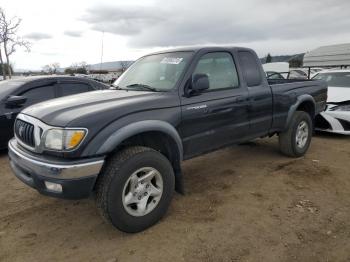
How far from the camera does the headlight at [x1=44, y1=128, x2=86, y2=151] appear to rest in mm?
2832

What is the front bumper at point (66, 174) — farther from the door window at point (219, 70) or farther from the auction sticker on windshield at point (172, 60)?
the door window at point (219, 70)

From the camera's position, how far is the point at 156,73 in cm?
407

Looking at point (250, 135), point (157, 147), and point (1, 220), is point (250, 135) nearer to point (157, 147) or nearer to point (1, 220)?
point (157, 147)

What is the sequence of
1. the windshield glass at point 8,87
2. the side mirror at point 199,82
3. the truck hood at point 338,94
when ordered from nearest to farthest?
1. the side mirror at point 199,82
2. the windshield glass at point 8,87
3. the truck hood at point 338,94

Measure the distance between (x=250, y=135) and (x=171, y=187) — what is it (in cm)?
173

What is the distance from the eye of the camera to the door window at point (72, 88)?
675cm

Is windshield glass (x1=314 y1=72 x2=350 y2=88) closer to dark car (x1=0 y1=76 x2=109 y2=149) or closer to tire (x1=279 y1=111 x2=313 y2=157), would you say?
tire (x1=279 y1=111 x2=313 y2=157)

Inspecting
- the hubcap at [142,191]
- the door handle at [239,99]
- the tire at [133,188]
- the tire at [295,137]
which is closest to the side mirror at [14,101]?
the tire at [133,188]

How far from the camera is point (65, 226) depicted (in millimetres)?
3473

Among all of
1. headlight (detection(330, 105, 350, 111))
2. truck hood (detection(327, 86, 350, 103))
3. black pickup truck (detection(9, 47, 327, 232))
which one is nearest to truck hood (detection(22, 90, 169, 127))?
black pickup truck (detection(9, 47, 327, 232))

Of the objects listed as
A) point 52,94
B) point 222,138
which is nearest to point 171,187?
point 222,138

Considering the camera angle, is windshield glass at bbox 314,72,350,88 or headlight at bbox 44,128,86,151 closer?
headlight at bbox 44,128,86,151

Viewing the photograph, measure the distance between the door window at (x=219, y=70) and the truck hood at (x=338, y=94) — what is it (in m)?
4.06

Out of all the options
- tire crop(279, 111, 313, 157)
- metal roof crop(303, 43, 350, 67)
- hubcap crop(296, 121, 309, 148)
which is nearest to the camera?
tire crop(279, 111, 313, 157)
